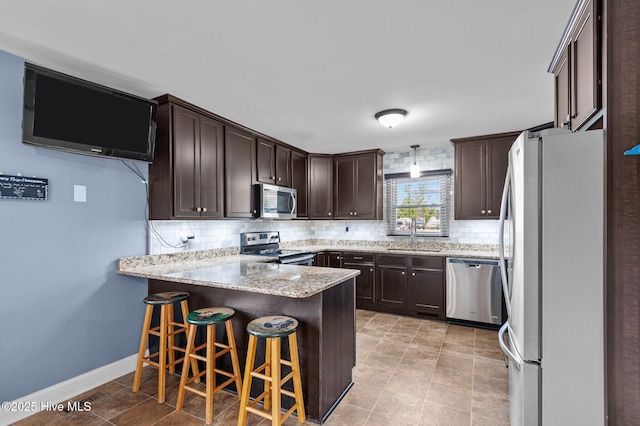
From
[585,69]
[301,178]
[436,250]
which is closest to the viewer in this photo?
[585,69]

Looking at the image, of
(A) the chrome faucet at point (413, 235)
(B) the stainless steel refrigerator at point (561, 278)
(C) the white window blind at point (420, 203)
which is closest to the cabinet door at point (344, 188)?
(C) the white window blind at point (420, 203)

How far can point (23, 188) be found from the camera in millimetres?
2150

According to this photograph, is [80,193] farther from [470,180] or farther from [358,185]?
[470,180]

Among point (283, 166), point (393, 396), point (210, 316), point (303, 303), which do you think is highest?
point (283, 166)

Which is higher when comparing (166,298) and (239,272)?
(239,272)

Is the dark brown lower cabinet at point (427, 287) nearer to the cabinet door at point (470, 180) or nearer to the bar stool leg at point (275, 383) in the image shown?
the cabinet door at point (470, 180)

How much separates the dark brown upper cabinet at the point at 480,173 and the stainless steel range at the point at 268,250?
2.20m

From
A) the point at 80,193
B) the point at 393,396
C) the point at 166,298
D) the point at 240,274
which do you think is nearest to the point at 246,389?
the point at 240,274

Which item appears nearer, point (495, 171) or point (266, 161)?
point (495, 171)

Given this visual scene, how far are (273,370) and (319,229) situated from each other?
153 inches

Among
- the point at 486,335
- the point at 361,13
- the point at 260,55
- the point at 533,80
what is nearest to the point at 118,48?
the point at 260,55

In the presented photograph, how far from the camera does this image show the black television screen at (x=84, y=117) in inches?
81.7

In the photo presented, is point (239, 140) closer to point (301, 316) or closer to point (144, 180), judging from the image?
point (144, 180)

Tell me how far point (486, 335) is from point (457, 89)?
112 inches
